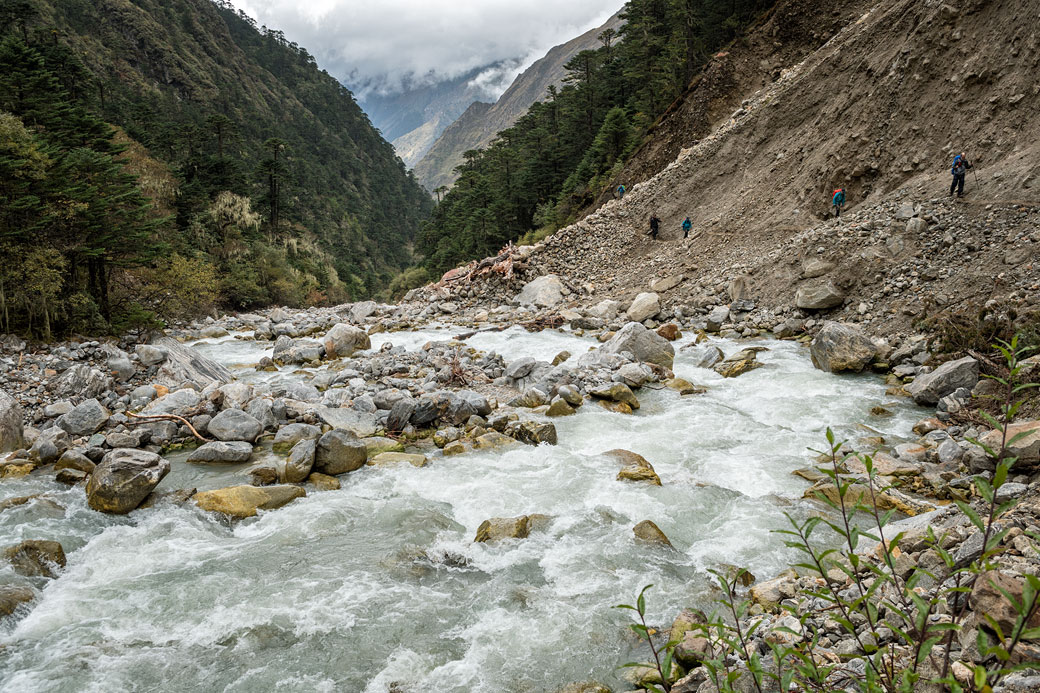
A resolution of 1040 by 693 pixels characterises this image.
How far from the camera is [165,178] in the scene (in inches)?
1375

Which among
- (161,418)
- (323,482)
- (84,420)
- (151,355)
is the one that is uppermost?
(151,355)

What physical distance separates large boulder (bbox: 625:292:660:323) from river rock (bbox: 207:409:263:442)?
44.3ft

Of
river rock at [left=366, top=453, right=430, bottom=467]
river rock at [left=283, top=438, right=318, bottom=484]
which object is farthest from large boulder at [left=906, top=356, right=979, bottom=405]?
river rock at [left=283, top=438, right=318, bottom=484]

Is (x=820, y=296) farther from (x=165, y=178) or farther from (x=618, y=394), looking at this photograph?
(x=165, y=178)

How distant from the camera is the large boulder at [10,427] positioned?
9.77 meters

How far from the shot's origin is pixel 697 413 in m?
11.4

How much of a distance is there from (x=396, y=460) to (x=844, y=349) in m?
10.4

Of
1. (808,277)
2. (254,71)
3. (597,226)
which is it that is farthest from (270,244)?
(254,71)

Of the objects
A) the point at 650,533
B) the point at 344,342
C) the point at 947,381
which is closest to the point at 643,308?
the point at 947,381

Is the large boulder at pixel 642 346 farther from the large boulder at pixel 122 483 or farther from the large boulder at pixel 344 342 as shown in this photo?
the large boulder at pixel 122 483

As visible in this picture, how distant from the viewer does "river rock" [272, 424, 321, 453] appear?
1013 centimetres

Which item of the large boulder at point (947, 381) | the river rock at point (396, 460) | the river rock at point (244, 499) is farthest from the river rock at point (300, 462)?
the large boulder at point (947, 381)

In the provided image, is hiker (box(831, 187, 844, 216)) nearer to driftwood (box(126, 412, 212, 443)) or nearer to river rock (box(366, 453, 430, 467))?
river rock (box(366, 453, 430, 467))

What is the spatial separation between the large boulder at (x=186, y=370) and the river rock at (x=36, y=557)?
7223mm
